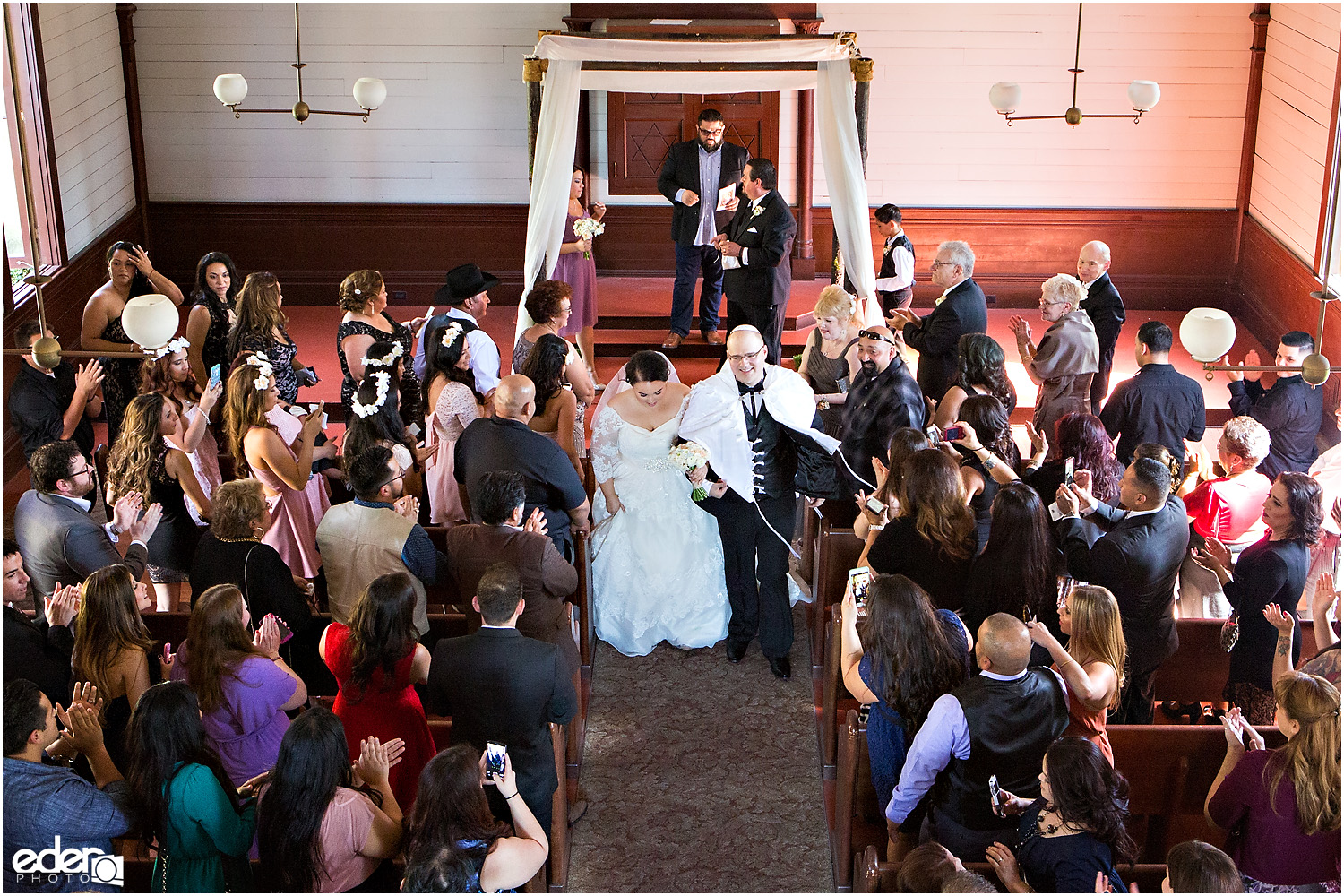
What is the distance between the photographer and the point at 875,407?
18.3 feet

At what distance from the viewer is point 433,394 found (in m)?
5.89

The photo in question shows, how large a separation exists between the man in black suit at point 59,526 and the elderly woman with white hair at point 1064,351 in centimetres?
457

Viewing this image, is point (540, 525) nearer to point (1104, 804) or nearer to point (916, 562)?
point (916, 562)

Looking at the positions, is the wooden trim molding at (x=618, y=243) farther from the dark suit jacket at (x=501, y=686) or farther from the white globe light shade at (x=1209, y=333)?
the dark suit jacket at (x=501, y=686)

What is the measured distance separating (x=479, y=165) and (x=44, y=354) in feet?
22.6

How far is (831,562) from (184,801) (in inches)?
114

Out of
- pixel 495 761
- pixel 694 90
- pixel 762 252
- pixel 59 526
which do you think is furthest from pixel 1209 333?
pixel 59 526

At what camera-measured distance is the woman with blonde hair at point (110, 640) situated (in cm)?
396

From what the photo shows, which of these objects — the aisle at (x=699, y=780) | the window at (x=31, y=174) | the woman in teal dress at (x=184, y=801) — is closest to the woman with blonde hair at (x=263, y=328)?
the aisle at (x=699, y=780)

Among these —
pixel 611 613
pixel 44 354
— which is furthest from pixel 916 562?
pixel 44 354

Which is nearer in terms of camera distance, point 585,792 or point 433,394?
point 585,792

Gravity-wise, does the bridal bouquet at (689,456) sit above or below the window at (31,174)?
below

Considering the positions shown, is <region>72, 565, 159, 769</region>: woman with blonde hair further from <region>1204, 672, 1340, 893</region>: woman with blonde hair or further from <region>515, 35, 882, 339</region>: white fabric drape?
<region>515, 35, 882, 339</region>: white fabric drape

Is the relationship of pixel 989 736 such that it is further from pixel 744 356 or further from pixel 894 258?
pixel 894 258
